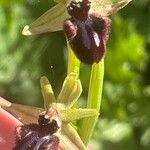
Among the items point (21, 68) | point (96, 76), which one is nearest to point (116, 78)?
point (21, 68)

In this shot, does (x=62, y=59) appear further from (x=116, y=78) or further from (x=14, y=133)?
(x=14, y=133)

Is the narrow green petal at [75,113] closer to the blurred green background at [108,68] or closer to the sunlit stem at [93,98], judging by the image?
the sunlit stem at [93,98]

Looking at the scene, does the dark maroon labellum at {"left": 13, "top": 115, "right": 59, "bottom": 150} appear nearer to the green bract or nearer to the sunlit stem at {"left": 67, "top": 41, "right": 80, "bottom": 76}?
the green bract

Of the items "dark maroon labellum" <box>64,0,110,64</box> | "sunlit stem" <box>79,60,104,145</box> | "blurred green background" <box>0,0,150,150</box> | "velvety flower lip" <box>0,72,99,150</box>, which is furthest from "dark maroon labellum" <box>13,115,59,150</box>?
"blurred green background" <box>0,0,150,150</box>

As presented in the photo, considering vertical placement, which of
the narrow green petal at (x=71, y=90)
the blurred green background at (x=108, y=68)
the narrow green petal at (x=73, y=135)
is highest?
the narrow green petal at (x=71, y=90)

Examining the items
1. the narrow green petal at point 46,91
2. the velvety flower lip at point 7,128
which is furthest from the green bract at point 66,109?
the velvety flower lip at point 7,128

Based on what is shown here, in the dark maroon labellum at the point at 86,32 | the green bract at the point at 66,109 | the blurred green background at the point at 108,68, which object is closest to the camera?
the dark maroon labellum at the point at 86,32

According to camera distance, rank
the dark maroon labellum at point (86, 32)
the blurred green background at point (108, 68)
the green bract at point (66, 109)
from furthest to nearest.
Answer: the blurred green background at point (108, 68)
the green bract at point (66, 109)
the dark maroon labellum at point (86, 32)

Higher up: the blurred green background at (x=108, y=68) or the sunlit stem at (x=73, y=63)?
the sunlit stem at (x=73, y=63)

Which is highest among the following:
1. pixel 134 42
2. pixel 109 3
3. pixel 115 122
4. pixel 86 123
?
pixel 109 3

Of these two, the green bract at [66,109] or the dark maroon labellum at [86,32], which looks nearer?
the dark maroon labellum at [86,32]
